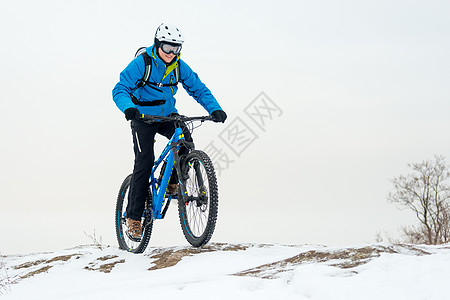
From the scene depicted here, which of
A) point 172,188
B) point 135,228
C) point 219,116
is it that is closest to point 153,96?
point 219,116

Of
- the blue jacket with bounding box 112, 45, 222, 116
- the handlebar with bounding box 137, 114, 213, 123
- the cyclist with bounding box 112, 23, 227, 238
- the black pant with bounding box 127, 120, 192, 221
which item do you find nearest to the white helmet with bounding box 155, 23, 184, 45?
the cyclist with bounding box 112, 23, 227, 238

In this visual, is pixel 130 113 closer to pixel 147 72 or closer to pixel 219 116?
pixel 147 72

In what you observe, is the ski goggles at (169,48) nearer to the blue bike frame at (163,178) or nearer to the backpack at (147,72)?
the backpack at (147,72)

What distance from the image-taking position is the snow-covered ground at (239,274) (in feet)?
10.9

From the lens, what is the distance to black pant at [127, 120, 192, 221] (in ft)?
22.1

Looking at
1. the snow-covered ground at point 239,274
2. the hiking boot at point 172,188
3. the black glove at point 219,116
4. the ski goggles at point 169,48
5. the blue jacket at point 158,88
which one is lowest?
the snow-covered ground at point 239,274

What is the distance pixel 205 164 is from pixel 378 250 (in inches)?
90.3

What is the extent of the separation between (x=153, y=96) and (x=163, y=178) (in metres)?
1.14

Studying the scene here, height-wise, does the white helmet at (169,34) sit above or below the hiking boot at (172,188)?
above

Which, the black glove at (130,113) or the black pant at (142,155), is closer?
the black glove at (130,113)

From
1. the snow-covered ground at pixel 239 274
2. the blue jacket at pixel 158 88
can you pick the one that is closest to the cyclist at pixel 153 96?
the blue jacket at pixel 158 88

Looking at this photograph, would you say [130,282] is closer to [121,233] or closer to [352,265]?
[352,265]

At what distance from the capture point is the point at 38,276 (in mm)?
6711

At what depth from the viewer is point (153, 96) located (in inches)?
263
